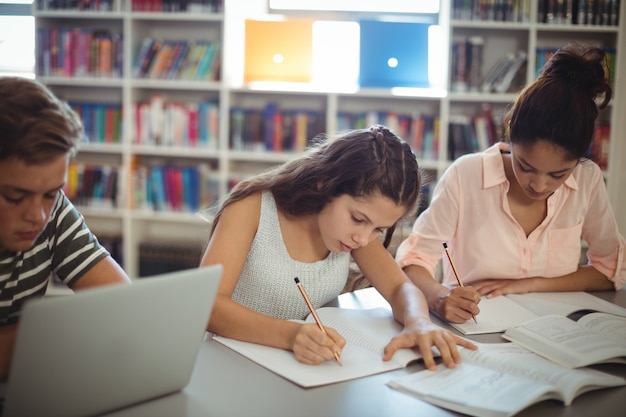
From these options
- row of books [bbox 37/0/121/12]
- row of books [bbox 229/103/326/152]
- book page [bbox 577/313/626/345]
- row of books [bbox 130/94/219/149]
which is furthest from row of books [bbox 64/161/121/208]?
book page [bbox 577/313/626/345]

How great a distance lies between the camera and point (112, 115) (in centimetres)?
367

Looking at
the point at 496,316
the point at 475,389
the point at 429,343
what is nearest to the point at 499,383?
the point at 475,389

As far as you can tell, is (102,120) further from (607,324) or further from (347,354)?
(607,324)

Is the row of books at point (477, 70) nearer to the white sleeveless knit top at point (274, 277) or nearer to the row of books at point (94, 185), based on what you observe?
the row of books at point (94, 185)

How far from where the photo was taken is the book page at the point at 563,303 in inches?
58.6

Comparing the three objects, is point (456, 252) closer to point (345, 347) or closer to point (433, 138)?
point (345, 347)

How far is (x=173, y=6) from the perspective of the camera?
3.51 meters

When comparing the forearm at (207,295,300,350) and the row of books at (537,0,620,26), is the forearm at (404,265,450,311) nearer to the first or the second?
the forearm at (207,295,300,350)

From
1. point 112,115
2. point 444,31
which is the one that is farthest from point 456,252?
point 112,115

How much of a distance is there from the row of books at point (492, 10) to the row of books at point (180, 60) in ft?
4.26

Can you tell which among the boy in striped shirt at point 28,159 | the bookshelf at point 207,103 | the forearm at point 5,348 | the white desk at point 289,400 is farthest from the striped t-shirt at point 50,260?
the bookshelf at point 207,103

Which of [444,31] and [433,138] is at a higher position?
[444,31]

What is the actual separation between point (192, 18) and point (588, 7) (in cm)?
201

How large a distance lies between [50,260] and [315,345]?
23.2 inches
